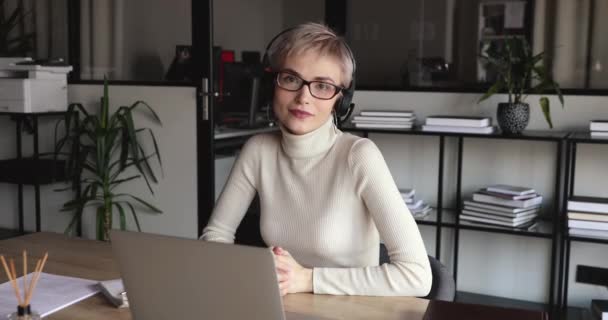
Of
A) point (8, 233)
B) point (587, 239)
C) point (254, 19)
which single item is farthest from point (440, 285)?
point (8, 233)

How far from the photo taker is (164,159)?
4.12 meters

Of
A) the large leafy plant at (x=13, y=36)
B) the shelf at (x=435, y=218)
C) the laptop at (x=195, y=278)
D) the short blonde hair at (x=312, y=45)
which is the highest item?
the large leafy plant at (x=13, y=36)

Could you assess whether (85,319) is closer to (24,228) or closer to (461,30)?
(461,30)

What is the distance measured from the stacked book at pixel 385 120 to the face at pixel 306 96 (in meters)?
1.71

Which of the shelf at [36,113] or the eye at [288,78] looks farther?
the shelf at [36,113]

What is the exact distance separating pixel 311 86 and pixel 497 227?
6.01 feet

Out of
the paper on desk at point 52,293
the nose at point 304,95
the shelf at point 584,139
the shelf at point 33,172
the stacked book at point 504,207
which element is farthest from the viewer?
the shelf at point 33,172

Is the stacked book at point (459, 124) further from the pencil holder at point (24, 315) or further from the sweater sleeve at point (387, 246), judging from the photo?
the pencil holder at point (24, 315)

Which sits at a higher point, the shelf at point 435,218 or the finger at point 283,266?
the finger at point 283,266

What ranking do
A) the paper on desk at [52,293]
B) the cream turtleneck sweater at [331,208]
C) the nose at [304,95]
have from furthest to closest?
the nose at [304,95]
the cream turtleneck sweater at [331,208]
the paper on desk at [52,293]

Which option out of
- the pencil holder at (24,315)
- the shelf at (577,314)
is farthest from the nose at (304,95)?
the shelf at (577,314)

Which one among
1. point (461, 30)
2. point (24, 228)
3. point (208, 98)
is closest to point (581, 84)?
point (461, 30)

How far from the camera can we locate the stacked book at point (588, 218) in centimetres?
297

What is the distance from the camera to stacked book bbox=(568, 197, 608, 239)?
297cm
